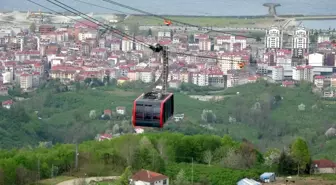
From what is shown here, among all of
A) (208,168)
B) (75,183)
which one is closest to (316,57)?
(208,168)

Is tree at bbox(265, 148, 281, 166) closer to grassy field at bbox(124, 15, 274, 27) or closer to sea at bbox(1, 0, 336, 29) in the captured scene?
grassy field at bbox(124, 15, 274, 27)

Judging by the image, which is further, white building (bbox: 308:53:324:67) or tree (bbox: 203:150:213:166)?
white building (bbox: 308:53:324:67)

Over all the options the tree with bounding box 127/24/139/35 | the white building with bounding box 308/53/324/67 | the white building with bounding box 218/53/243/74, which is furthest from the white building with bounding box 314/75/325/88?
the tree with bounding box 127/24/139/35

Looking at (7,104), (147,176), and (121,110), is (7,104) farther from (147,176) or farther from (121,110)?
(147,176)

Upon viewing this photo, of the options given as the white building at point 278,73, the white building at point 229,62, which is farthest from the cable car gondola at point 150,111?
the white building at point 229,62

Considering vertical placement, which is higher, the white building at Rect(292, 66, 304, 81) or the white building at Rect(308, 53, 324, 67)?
the white building at Rect(308, 53, 324, 67)

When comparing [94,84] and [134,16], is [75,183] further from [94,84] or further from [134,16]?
[134,16]

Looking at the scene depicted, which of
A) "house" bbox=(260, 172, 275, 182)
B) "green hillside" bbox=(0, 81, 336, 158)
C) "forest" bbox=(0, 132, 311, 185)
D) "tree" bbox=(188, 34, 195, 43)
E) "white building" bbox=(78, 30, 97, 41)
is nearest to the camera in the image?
"forest" bbox=(0, 132, 311, 185)
